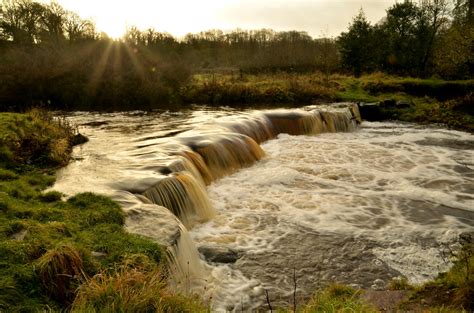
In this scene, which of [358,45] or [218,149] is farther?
[358,45]

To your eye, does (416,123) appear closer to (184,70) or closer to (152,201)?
(184,70)

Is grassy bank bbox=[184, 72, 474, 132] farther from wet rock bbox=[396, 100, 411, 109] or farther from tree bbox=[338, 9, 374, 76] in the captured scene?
tree bbox=[338, 9, 374, 76]

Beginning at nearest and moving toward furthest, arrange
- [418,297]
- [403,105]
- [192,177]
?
[418,297] → [192,177] → [403,105]

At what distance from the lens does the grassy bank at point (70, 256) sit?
12.2ft

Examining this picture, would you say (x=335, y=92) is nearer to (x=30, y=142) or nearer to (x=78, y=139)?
(x=78, y=139)

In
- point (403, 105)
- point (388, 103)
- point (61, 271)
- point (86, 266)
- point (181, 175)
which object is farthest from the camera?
point (388, 103)

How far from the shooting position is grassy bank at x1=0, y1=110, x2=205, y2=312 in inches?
147

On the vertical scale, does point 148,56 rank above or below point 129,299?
above

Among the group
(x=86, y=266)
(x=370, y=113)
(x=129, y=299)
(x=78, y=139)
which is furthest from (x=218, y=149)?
(x=370, y=113)

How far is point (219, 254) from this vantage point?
673 cm

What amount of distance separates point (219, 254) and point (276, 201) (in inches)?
118

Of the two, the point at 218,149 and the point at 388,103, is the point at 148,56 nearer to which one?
the point at 388,103

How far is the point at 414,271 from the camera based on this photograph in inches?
245

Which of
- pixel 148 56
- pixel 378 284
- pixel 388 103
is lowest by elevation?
pixel 378 284
